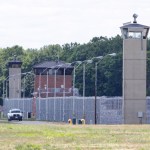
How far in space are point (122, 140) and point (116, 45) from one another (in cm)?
12027

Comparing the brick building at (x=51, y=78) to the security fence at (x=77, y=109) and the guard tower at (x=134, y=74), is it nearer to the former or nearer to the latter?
the security fence at (x=77, y=109)

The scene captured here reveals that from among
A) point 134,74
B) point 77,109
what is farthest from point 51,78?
point 134,74

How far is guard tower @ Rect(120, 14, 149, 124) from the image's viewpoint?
78.5 m

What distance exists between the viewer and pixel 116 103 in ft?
282

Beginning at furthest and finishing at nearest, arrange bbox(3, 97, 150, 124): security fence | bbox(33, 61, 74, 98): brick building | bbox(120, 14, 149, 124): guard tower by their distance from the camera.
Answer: bbox(33, 61, 74, 98): brick building
bbox(3, 97, 150, 124): security fence
bbox(120, 14, 149, 124): guard tower

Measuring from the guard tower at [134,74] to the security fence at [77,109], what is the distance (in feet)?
11.3

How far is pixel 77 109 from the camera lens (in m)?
101

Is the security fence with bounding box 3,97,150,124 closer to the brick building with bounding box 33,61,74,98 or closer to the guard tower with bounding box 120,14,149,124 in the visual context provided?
the guard tower with bounding box 120,14,149,124

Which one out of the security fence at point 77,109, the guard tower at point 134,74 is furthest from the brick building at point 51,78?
the guard tower at point 134,74

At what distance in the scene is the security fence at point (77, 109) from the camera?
86.2 metres

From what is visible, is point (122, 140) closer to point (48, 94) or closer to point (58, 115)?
point (58, 115)

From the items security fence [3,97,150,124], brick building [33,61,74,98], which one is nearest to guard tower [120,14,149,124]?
security fence [3,97,150,124]

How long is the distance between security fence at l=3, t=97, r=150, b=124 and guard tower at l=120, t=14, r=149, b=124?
11.3 feet

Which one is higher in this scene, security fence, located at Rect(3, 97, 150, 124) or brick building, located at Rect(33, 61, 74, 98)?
brick building, located at Rect(33, 61, 74, 98)
